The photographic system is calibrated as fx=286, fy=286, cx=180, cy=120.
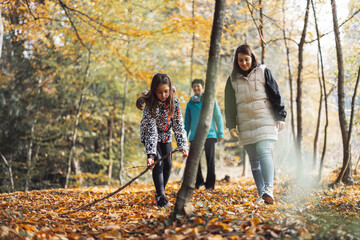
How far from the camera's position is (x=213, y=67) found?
2.70 m

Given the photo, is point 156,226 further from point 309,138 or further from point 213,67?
point 309,138

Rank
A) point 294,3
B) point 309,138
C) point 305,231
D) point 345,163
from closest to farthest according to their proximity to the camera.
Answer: point 305,231 < point 345,163 < point 294,3 < point 309,138

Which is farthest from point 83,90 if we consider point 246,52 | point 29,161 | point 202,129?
point 202,129

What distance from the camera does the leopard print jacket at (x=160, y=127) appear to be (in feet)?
12.2

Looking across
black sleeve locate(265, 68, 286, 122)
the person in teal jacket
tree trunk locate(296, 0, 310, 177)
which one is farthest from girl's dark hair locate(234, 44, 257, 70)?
tree trunk locate(296, 0, 310, 177)

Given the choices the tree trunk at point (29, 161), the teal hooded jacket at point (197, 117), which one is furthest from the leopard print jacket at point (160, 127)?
the tree trunk at point (29, 161)

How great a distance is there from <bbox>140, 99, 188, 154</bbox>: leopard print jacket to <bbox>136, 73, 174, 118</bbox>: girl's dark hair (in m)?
0.06

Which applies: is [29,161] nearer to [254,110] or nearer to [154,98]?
[154,98]

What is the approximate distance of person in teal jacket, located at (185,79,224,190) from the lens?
18.3ft

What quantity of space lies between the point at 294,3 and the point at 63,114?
10.1 m

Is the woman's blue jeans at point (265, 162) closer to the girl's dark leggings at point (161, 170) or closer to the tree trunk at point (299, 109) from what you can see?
the girl's dark leggings at point (161, 170)

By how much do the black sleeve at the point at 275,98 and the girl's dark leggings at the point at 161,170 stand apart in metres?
1.50

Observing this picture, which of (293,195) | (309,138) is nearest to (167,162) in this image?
(293,195)

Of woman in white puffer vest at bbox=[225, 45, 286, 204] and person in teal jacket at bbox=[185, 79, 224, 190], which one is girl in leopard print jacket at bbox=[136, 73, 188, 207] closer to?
woman in white puffer vest at bbox=[225, 45, 286, 204]
